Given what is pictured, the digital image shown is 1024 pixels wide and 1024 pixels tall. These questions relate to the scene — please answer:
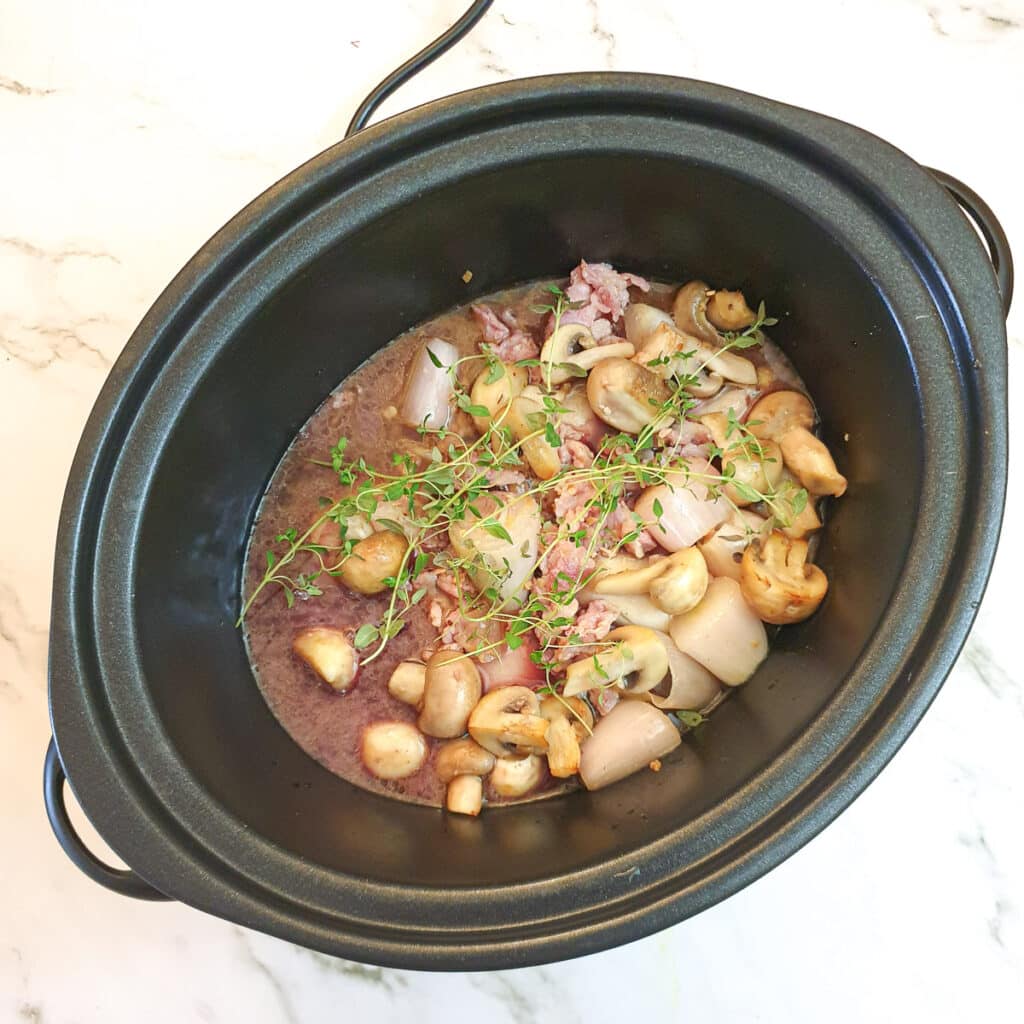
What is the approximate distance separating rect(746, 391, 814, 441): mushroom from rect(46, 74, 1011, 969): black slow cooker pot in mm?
33

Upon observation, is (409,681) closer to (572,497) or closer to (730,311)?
(572,497)

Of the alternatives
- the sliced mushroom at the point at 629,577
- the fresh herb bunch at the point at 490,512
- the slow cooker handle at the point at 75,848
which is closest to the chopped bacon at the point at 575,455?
the fresh herb bunch at the point at 490,512

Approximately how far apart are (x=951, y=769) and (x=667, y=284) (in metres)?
0.81

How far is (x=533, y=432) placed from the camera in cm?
126

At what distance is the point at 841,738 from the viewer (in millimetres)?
974

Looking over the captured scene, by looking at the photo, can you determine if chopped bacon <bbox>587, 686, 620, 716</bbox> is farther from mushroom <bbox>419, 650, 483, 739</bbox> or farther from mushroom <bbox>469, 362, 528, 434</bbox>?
mushroom <bbox>469, 362, 528, 434</bbox>

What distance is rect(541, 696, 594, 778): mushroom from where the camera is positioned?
1.16 meters

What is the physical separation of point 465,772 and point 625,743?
0.22m

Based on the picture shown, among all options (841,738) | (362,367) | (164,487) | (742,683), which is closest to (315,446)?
(362,367)

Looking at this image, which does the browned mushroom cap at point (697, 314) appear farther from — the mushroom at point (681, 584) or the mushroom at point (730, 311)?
the mushroom at point (681, 584)

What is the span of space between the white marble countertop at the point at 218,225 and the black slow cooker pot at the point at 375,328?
A: 29 centimetres

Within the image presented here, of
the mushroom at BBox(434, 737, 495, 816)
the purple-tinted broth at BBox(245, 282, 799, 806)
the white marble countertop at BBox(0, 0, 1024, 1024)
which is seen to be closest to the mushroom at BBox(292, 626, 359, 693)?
the purple-tinted broth at BBox(245, 282, 799, 806)

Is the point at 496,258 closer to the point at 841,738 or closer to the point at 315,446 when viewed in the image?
the point at 315,446

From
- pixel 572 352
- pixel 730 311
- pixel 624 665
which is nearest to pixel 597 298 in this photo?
pixel 572 352
